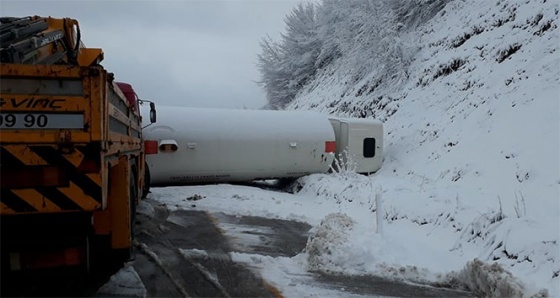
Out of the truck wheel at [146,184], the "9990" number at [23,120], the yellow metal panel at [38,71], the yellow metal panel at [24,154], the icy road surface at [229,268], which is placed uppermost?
the yellow metal panel at [38,71]

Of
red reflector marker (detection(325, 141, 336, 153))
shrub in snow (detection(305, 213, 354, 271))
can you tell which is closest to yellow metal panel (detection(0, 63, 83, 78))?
shrub in snow (detection(305, 213, 354, 271))

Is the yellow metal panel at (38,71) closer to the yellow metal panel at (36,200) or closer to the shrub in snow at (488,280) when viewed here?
the yellow metal panel at (36,200)

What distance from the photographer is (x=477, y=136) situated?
40.5ft

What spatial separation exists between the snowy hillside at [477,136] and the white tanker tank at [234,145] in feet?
4.04

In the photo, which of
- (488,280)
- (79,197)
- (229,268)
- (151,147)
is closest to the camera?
(79,197)

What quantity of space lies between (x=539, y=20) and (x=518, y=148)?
6878 mm

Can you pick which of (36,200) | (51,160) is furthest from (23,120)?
(36,200)

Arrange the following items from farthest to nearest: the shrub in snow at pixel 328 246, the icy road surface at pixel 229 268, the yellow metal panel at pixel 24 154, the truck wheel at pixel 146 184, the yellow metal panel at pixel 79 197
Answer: the truck wheel at pixel 146 184
the shrub in snow at pixel 328 246
the icy road surface at pixel 229 268
the yellow metal panel at pixel 79 197
the yellow metal panel at pixel 24 154

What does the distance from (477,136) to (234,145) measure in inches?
284

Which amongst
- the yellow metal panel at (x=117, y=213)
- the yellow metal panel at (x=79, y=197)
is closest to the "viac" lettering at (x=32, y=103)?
the yellow metal panel at (x=79, y=197)

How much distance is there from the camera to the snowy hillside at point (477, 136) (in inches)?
250

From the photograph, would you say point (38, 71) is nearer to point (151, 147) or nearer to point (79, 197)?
point (79, 197)

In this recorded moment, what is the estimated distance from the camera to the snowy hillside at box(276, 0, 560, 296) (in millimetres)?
6359

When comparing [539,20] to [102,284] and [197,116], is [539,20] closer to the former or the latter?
[197,116]
